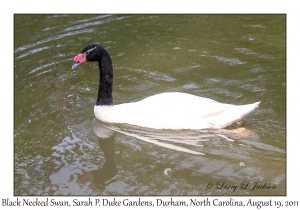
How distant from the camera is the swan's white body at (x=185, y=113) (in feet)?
23.7

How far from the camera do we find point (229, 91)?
8.47 m

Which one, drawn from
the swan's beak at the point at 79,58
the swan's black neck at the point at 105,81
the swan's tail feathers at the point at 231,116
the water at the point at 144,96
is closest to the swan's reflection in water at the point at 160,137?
the water at the point at 144,96

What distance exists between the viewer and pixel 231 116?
23.6 feet

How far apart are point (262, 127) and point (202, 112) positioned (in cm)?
93

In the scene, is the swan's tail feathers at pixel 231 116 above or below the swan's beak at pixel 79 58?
below

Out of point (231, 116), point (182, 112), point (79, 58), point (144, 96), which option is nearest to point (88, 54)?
point (79, 58)

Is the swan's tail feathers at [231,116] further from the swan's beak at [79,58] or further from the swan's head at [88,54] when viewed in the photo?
the swan's beak at [79,58]

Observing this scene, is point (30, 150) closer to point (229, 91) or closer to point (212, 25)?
point (229, 91)

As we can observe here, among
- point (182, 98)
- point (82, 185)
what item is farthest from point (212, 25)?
point (82, 185)

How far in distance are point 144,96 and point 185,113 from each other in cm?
151

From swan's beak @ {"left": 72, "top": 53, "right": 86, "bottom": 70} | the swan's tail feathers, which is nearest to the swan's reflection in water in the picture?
the swan's tail feathers

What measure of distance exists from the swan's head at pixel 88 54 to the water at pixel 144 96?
1.00 meters

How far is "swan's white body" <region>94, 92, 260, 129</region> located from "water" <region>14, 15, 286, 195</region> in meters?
0.14

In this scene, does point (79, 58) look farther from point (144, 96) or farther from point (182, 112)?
point (182, 112)
